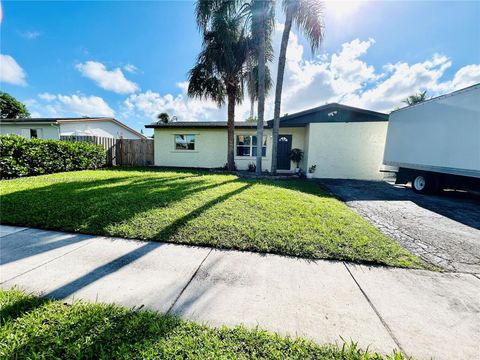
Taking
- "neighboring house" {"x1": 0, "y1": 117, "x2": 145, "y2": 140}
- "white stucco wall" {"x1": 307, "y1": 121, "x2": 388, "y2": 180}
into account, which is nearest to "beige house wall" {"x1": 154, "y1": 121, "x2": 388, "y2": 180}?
"white stucco wall" {"x1": 307, "y1": 121, "x2": 388, "y2": 180}

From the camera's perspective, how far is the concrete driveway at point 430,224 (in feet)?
10.2

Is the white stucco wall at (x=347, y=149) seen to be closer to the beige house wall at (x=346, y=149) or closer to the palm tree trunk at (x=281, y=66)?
the beige house wall at (x=346, y=149)

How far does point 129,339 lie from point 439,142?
979 cm

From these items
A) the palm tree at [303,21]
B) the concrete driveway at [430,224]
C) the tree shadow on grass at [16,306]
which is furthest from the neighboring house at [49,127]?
the concrete driveway at [430,224]

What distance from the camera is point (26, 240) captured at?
10.7 ft

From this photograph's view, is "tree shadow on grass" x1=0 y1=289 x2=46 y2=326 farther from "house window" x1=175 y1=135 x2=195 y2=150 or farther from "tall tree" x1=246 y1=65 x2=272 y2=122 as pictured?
"house window" x1=175 y1=135 x2=195 y2=150

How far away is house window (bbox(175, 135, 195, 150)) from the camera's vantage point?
13.1 meters

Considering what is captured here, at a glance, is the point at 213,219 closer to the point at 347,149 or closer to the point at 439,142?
the point at 439,142

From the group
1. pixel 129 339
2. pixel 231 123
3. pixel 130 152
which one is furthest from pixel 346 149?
pixel 130 152

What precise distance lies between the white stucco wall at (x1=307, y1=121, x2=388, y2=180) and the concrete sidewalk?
8.49 metres

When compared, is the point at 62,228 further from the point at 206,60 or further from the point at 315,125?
the point at 315,125

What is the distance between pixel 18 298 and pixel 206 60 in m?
11.0

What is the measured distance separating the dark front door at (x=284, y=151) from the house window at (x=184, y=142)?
571cm

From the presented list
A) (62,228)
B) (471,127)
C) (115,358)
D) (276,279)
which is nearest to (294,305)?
(276,279)
